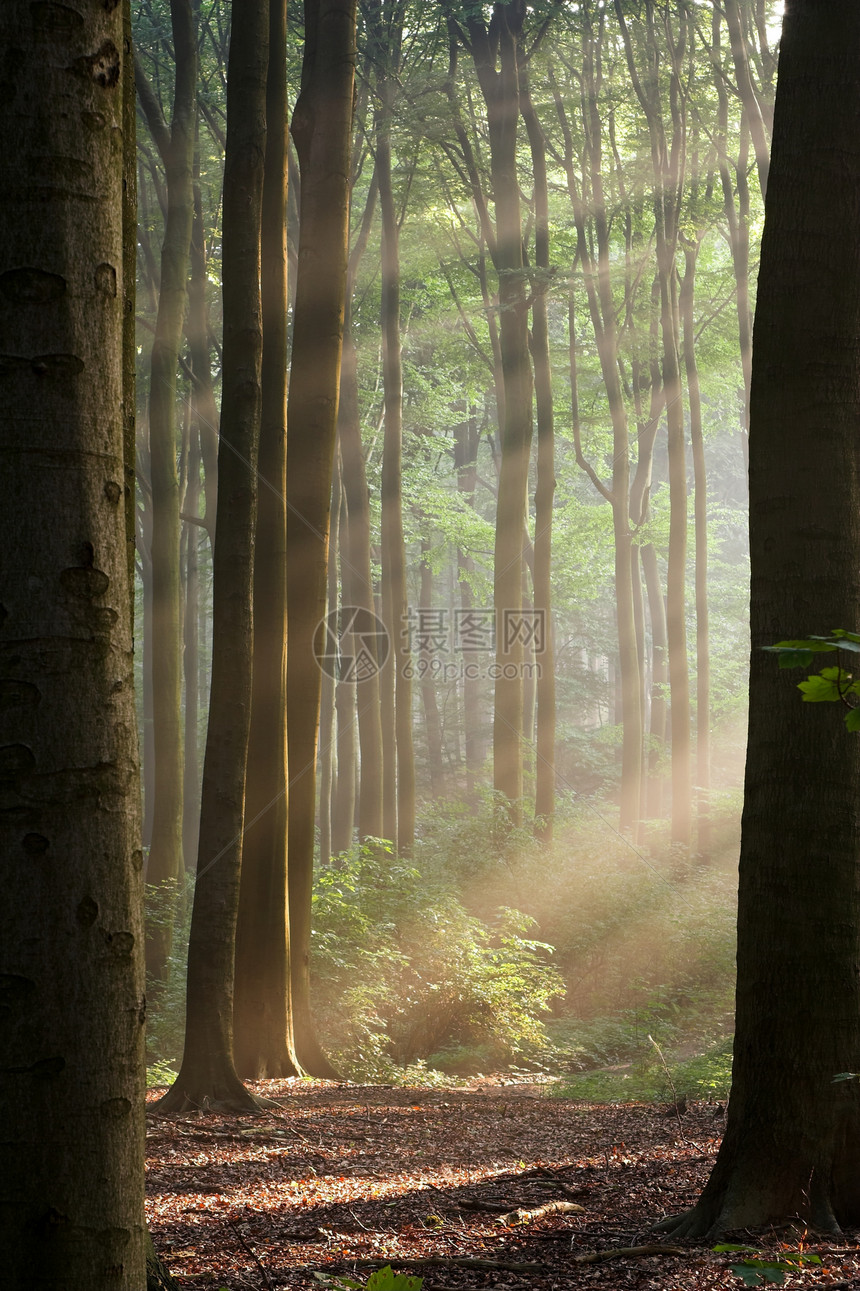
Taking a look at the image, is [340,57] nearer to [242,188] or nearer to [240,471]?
[242,188]

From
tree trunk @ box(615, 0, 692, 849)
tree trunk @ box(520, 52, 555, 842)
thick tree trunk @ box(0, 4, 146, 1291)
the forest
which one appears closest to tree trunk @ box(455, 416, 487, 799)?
the forest

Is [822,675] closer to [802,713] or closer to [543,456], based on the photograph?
[802,713]

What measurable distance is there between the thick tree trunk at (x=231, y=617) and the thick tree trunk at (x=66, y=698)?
528cm

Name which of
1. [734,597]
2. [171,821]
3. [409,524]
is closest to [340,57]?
[171,821]

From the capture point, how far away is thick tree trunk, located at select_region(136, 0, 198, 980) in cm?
1316

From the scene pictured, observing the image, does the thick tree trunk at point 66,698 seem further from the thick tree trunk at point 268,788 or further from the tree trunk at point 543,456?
the tree trunk at point 543,456

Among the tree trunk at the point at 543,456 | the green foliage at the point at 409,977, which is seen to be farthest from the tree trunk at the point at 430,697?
the green foliage at the point at 409,977

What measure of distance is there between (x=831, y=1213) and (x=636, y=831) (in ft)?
62.9

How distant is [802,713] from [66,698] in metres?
2.69

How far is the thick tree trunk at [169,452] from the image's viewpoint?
13.2 meters

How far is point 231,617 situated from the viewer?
7.41 meters

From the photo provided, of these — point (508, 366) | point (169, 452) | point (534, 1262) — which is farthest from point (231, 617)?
point (508, 366)

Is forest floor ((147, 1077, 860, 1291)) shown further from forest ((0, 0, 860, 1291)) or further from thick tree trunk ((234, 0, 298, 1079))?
thick tree trunk ((234, 0, 298, 1079))

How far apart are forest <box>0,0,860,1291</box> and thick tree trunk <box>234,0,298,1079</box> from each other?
38 millimetres
